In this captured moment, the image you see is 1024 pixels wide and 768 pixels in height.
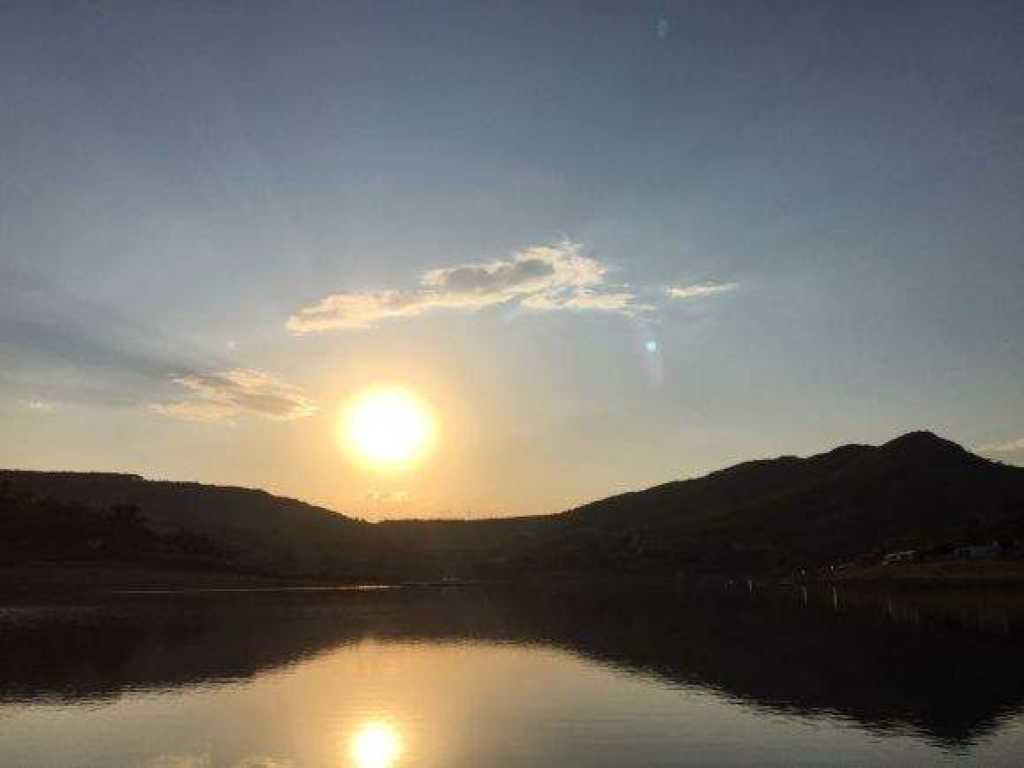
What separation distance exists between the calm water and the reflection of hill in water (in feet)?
1.18

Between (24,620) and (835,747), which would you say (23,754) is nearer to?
(835,747)

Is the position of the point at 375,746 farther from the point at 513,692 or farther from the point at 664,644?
the point at 664,644

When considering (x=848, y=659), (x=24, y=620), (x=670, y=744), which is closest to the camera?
(x=670, y=744)

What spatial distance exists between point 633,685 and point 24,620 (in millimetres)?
83540

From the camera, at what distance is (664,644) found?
8688 cm

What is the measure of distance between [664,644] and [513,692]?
31144 millimetres

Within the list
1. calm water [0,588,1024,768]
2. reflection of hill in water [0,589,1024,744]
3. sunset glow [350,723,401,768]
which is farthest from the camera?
reflection of hill in water [0,589,1024,744]

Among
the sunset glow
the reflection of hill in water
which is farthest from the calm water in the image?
the reflection of hill in water

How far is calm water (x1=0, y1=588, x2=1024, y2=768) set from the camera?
40719mm

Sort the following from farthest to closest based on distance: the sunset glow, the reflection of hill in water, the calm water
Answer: the reflection of hill in water → the calm water → the sunset glow

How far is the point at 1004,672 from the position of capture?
6294cm

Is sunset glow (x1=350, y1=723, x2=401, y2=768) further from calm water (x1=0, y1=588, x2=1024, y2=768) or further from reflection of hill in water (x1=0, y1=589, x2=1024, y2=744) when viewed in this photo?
reflection of hill in water (x1=0, y1=589, x2=1024, y2=744)

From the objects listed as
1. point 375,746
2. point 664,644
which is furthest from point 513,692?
point 664,644

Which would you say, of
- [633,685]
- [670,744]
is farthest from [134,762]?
[633,685]
